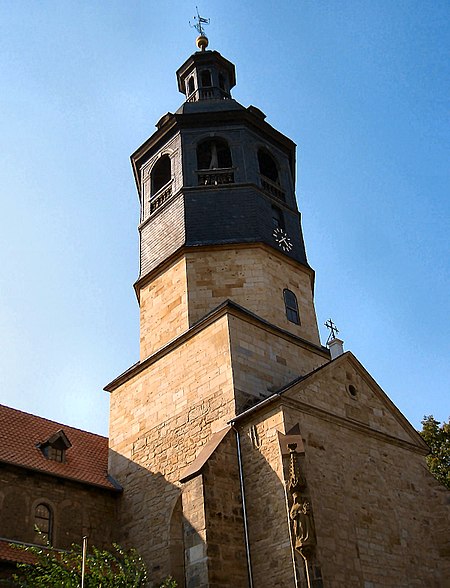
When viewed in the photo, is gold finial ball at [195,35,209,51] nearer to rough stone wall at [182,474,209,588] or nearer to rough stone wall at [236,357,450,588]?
rough stone wall at [236,357,450,588]

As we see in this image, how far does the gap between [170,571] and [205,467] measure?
242cm

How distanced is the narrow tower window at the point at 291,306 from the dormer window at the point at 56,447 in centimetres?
599

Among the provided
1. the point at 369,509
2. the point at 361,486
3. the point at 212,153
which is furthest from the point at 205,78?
the point at 369,509

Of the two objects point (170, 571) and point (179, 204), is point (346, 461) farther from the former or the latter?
point (179, 204)

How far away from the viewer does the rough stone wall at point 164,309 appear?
15945 millimetres

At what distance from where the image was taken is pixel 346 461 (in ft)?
42.5

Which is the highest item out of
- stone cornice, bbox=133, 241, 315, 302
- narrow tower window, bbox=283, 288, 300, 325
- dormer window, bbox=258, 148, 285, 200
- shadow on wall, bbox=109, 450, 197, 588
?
dormer window, bbox=258, 148, 285, 200

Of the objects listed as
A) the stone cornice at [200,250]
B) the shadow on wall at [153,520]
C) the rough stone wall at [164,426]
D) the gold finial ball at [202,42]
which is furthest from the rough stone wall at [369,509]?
the gold finial ball at [202,42]

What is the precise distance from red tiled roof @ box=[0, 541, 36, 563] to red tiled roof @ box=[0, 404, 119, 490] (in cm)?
165

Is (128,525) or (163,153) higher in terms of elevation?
(163,153)

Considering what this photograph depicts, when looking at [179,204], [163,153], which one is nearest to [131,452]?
[179,204]

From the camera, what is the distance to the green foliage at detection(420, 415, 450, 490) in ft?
69.7

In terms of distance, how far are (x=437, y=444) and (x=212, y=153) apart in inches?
475

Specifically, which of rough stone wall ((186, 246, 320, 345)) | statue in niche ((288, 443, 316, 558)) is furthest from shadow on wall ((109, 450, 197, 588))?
rough stone wall ((186, 246, 320, 345))
